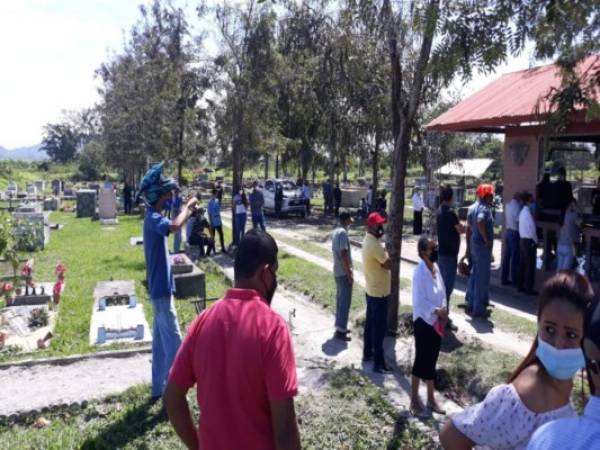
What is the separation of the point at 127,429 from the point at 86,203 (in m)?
23.4

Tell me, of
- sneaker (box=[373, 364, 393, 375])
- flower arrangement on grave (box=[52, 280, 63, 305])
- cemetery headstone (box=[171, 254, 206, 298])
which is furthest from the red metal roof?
flower arrangement on grave (box=[52, 280, 63, 305])

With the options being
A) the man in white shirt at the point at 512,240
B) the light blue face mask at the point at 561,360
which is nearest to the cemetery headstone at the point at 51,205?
the man in white shirt at the point at 512,240

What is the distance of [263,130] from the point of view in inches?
908

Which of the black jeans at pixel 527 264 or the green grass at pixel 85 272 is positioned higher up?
the black jeans at pixel 527 264

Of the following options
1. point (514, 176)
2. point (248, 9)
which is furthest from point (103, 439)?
point (248, 9)

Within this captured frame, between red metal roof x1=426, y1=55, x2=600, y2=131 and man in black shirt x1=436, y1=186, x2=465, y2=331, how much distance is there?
9.64 feet

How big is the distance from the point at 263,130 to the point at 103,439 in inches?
749

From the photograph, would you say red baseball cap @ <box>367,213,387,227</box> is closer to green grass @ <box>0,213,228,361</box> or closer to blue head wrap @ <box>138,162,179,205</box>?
blue head wrap @ <box>138,162,179,205</box>

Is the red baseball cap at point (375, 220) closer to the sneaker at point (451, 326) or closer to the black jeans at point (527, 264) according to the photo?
the sneaker at point (451, 326)

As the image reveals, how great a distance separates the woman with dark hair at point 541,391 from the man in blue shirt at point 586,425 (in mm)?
749

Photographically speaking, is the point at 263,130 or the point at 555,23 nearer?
the point at 555,23

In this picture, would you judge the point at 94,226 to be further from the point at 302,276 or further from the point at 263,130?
the point at 302,276

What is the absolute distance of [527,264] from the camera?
10.3 meters

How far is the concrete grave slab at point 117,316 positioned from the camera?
765 cm
